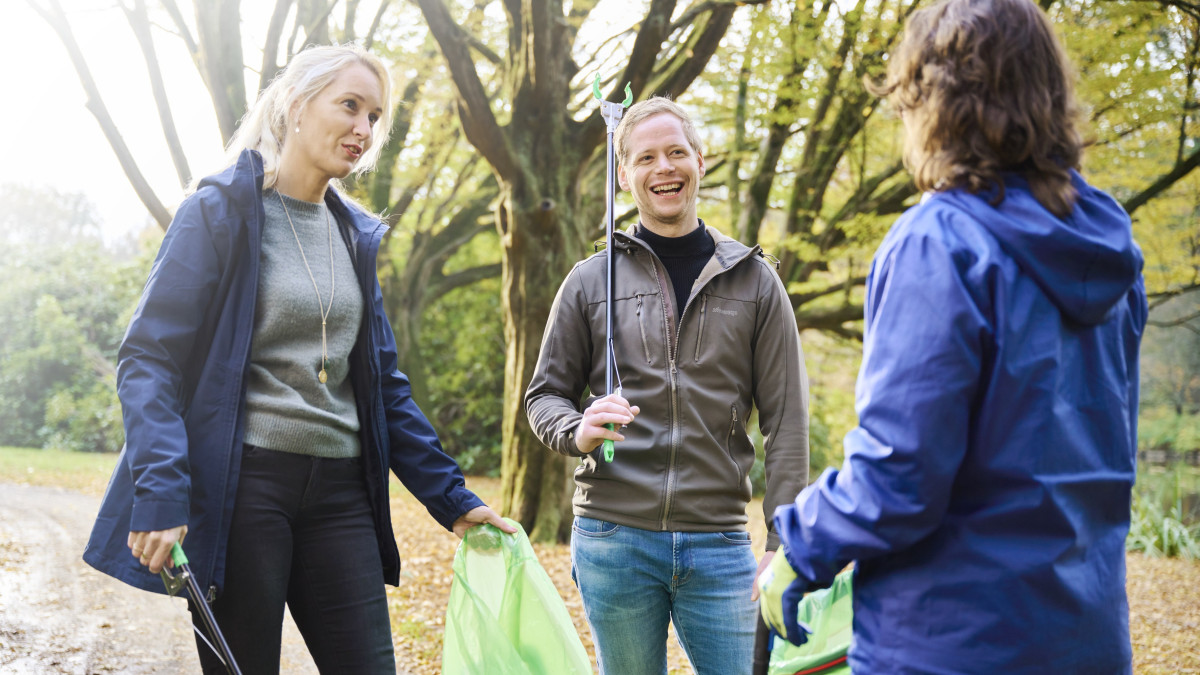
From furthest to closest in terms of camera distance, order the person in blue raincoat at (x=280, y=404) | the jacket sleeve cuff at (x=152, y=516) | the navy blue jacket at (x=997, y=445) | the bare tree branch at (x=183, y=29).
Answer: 1. the bare tree branch at (x=183, y=29)
2. the person in blue raincoat at (x=280, y=404)
3. the jacket sleeve cuff at (x=152, y=516)
4. the navy blue jacket at (x=997, y=445)

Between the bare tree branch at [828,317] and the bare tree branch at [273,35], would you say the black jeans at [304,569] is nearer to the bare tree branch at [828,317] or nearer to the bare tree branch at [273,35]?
the bare tree branch at [273,35]

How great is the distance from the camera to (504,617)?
2.50m

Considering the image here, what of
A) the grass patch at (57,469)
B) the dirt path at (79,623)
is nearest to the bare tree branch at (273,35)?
the dirt path at (79,623)

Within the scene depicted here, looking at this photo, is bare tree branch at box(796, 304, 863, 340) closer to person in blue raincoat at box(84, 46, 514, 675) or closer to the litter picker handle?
person in blue raincoat at box(84, 46, 514, 675)

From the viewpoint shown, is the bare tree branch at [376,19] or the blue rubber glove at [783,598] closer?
the blue rubber glove at [783,598]

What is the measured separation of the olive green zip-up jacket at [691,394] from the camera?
236cm

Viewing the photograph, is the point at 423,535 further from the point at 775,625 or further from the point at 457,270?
the point at 775,625

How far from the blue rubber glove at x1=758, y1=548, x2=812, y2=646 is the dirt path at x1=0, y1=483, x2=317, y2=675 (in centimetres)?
427

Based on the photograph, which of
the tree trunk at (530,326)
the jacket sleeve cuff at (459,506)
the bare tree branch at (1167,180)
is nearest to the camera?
the jacket sleeve cuff at (459,506)

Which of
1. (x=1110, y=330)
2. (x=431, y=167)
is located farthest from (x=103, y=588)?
(x=431, y=167)

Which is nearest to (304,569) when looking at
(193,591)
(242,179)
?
(193,591)

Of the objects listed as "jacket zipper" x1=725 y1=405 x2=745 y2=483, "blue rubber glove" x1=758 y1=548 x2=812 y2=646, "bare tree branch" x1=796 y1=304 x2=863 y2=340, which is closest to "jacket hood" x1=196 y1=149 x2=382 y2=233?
"jacket zipper" x1=725 y1=405 x2=745 y2=483

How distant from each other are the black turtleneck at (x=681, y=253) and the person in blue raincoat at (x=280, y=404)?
76 cm

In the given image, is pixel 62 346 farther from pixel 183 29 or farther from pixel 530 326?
pixel 530 326
